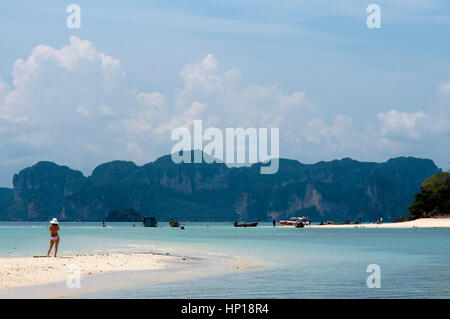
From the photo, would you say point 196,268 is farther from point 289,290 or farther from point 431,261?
point 431,261

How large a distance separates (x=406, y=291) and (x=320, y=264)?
53.2ft

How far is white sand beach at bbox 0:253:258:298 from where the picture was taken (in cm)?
2867

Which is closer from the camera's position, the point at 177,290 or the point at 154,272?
the point at 177,290

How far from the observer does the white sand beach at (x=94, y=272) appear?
2867cm

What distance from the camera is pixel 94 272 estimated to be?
3650 cm

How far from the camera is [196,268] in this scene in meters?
41.7

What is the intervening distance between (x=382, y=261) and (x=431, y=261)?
3972 millimetres
